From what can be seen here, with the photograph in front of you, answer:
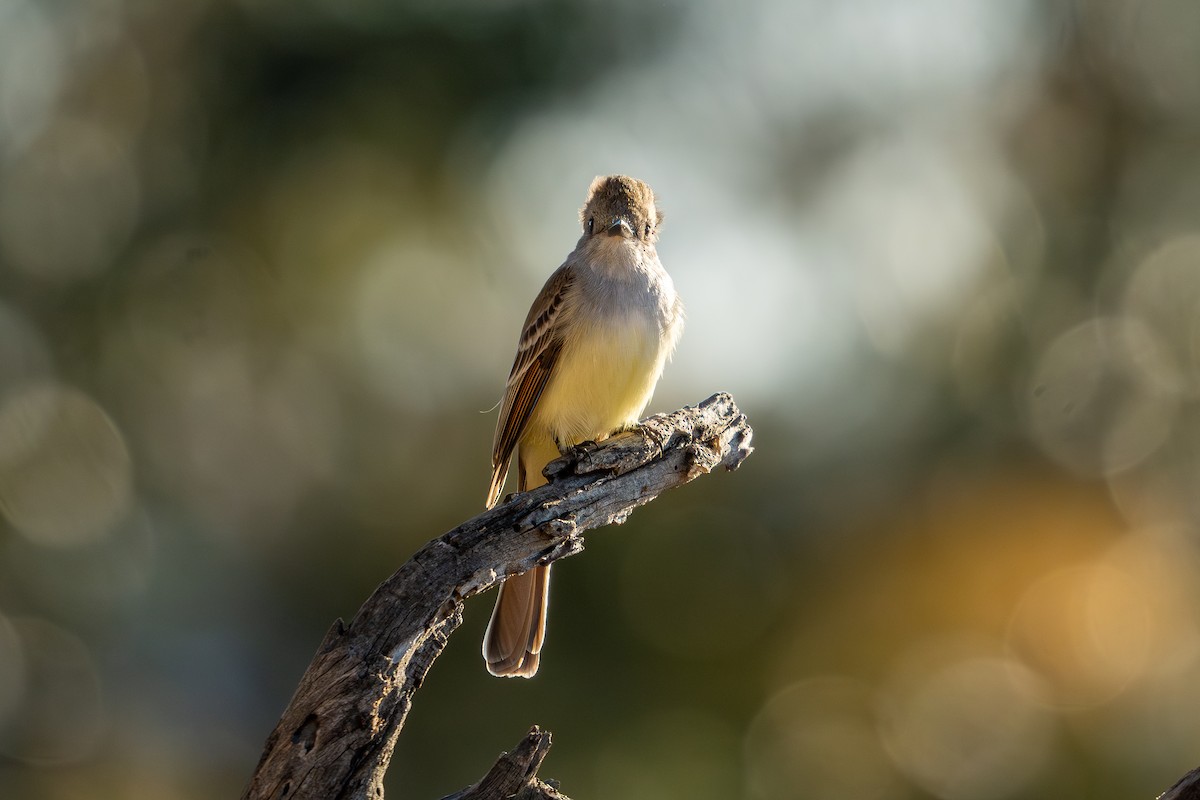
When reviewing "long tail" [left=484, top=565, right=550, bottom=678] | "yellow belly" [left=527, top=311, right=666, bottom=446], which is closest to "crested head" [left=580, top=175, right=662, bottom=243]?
"yellow belly" [left=527, top=311, right=666, bottom=446]

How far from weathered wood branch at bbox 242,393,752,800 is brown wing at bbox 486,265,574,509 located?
1719mm

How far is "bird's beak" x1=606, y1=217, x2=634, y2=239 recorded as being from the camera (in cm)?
688

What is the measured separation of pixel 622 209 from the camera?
7.04 metres

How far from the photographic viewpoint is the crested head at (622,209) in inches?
276

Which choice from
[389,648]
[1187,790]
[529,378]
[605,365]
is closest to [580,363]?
[605,365]

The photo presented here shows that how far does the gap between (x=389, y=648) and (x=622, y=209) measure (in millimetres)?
3820

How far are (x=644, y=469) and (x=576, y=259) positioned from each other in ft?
6.88

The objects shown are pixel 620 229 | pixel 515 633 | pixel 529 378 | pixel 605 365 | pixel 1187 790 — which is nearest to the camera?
pixel 1187 790

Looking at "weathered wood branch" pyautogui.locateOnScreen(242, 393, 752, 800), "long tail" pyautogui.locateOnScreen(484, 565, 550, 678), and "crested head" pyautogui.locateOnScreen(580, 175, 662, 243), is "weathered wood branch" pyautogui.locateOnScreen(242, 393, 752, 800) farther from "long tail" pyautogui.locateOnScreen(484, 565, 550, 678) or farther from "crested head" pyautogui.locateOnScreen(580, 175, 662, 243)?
"crested head" pyautogui.locateOnScreen(580, 175, 662, 243)

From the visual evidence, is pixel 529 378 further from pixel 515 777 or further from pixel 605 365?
pixel 515 777

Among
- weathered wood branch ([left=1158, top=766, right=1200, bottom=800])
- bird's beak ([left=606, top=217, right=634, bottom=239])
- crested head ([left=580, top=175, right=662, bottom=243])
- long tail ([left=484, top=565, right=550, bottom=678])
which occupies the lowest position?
weathered wood branch ([left=1158, top=766, right=1200, bottom=800])

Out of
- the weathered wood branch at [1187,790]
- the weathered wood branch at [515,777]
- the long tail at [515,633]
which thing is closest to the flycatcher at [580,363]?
the long tail at [515,633]

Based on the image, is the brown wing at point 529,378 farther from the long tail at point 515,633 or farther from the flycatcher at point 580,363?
the long tail at point 515,633

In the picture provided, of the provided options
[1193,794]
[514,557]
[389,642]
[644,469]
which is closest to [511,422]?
[644,469]
